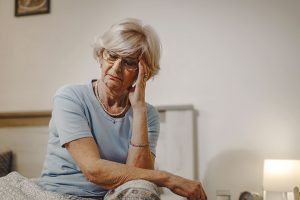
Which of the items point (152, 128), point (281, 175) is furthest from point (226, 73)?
point (152, 128)

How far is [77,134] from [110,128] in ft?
0.58

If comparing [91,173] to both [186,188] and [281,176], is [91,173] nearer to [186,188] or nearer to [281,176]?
[186,188]

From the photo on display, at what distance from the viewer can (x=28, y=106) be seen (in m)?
2.44

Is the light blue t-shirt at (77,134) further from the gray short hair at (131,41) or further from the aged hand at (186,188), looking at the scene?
the aged hand at (186,188)

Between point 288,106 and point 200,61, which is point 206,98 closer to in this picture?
point 200,61

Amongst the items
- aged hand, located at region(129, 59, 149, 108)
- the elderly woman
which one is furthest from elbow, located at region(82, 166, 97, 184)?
aged hand, located at region(129, 59, 149, 108)

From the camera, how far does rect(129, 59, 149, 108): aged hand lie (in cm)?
135

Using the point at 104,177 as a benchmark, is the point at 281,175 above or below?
below

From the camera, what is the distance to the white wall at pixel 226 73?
2.10 meters

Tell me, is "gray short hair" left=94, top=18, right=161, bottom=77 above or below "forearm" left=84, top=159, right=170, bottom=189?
above

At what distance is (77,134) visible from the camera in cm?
115

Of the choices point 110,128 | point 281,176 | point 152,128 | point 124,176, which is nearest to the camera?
point 124,176

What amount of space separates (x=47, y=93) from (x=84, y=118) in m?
1.29

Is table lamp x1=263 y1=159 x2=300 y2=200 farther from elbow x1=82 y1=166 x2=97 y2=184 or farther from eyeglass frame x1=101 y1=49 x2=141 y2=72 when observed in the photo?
elbow x1=82 y1=166 x2=97 y2=184
